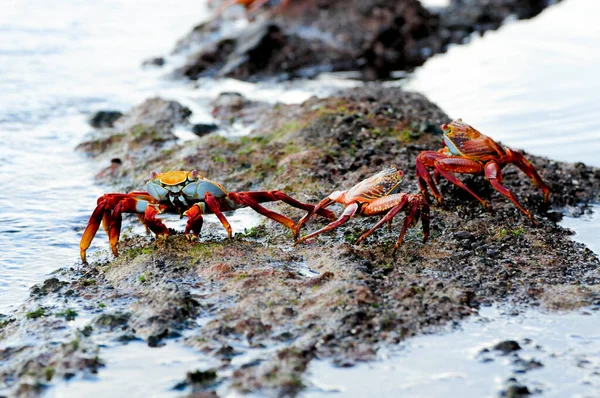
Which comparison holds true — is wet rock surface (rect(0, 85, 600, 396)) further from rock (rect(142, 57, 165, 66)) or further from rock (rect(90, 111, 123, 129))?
rock (rect(142, 57, 165, 66))

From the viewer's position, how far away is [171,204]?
6574mm

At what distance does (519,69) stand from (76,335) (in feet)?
33.4

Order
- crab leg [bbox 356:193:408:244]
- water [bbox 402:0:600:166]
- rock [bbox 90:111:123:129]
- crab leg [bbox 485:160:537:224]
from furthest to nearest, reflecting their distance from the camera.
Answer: rock [bbox 90:111:123:129]
water [bbox 402:0:600:166]
crab leg [bbox 485:160:537:224]
crab leg [bbox 356:193:408:244]

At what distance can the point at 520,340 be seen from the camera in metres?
5.09

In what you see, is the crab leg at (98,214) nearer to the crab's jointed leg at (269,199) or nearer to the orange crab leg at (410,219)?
the crab's jointed leg at (269,199)

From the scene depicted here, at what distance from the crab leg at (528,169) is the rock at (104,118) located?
652 cm

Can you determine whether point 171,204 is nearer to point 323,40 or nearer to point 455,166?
point 455,166

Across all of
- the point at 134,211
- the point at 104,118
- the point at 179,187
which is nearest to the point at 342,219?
the point at 179,187

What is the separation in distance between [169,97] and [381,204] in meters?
7.95

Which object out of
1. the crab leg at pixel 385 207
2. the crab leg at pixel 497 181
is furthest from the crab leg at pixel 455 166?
the crab leg at pixel 385 207

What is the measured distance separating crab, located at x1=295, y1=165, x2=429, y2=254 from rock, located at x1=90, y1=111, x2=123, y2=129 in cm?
609

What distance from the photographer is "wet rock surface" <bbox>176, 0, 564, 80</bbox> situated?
14945mm

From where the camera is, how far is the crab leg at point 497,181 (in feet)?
22.4

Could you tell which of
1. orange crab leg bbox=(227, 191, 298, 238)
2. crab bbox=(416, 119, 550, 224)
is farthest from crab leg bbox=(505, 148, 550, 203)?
orange crab leg bbox=(227, 191, 298, 238)
